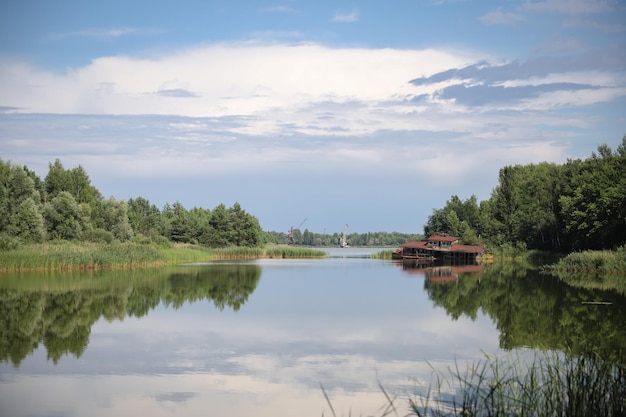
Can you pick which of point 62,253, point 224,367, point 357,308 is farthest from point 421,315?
point 62,253

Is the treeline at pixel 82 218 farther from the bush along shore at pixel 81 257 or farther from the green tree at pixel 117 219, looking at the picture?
the bush along shore at pixel 81 257

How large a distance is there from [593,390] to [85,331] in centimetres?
1400

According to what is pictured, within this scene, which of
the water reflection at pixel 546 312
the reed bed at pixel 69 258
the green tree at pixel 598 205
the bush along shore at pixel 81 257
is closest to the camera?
the water reflection at pixel 546 312

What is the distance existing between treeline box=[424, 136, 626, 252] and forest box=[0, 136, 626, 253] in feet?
0.32

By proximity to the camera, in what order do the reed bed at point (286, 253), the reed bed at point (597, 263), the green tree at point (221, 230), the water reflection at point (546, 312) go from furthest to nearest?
the green tree at point (221, 230) < the reed bed at point (286, 253) < the reed bed at point (597, 263) < the water reflection at point (546, 312)

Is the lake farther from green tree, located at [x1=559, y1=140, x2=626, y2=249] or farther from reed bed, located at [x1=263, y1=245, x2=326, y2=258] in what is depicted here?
reed bed, located at [x1=263, y1=245, x2=326, y2=258]

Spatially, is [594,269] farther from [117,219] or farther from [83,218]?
[117,219]

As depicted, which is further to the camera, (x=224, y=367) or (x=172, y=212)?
(x=172, y=212)

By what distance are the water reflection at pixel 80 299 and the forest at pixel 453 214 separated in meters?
9.87

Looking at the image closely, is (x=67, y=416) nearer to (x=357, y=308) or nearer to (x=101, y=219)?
(x=357, y=308)

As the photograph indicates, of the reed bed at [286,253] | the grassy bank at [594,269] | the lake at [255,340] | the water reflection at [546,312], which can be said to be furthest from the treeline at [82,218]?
the grassy bank at [594,269]

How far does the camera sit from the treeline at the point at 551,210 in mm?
49375

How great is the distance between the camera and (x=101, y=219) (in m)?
63.7

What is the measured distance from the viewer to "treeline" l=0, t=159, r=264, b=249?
4872cm
